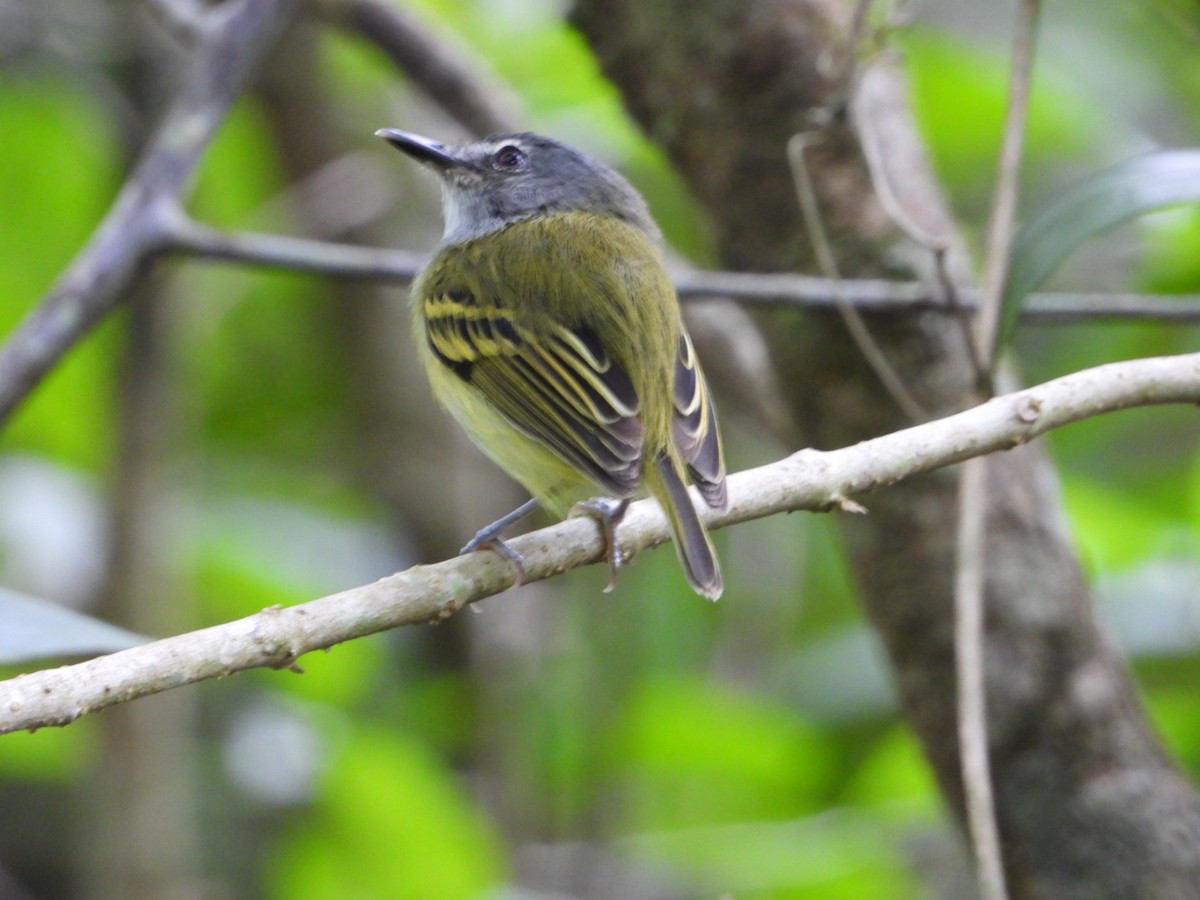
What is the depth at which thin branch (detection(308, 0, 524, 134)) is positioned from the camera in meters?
4.39

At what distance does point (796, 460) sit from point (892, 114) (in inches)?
62.5

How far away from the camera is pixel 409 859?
12.9 feet

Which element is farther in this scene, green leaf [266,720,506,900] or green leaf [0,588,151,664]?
green leaf [266,720,506,900]

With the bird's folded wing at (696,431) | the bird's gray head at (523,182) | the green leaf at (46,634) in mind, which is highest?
the bird's gray head at (523,182)

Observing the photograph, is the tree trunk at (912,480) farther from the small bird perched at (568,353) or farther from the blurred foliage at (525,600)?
the blurred foliage at (525,600)

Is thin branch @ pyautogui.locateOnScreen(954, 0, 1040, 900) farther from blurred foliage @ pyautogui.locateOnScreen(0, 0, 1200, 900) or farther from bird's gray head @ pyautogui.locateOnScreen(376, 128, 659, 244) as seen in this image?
bird's gray head @ pyautogui.locateOnScreen(376, 128, 659, 244)

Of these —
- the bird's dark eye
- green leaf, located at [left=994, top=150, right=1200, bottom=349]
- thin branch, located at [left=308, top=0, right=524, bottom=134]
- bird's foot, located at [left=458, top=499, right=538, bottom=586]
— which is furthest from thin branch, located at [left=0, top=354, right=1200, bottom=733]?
thin branch, located at [left=308, top=0, right=524, bottom=134]

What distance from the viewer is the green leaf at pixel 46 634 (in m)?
2.11

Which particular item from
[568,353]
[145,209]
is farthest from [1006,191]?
[145,209]

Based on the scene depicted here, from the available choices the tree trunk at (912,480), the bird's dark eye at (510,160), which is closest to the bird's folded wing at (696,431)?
the tree trunk at (912,480)

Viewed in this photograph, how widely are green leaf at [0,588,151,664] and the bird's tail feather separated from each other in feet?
3.02

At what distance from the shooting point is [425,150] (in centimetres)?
384

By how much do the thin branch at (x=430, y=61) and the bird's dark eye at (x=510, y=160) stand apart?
55cm

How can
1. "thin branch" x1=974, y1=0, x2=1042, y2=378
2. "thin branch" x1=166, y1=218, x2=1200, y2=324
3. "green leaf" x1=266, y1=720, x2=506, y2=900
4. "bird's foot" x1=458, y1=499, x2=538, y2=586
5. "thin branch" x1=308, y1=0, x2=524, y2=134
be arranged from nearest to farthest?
"bird's foot" x1=458, y1=499, x2=538, y2=586
"thin branch" x1=974, y1=0, x2=1042, y2=378
"thin branch" x1=166, y1=218, x2=1200, y2=324
"green leaf" x1=266, y1=720, x2=506, y2=900
"thin branch" x1=308, y1=0, x2=524, y2=134
